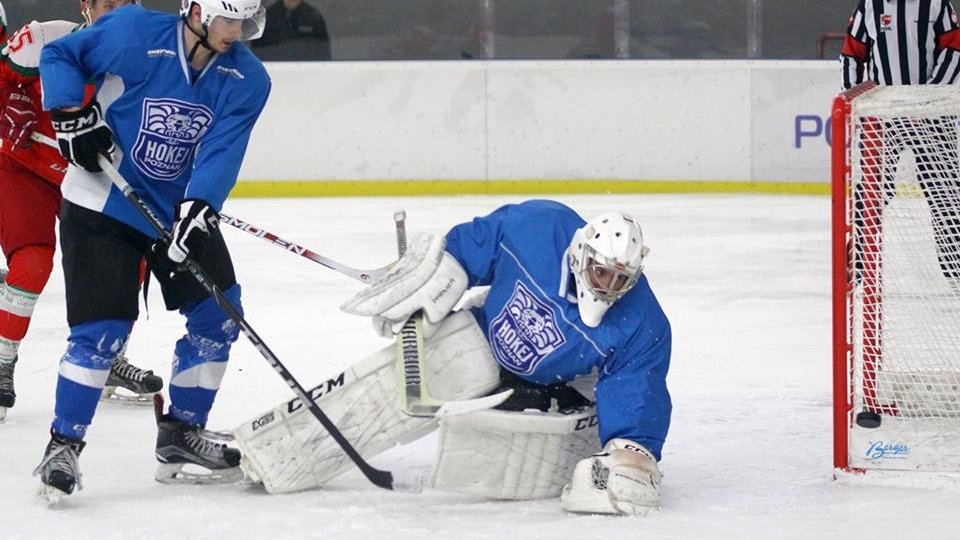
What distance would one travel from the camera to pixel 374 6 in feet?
27.9

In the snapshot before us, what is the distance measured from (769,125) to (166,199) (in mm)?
5494

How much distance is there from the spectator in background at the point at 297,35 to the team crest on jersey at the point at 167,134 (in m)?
5.52

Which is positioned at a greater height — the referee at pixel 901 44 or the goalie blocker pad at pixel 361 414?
the referee at pixel 901 44

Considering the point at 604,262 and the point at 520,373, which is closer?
the point at 604,262

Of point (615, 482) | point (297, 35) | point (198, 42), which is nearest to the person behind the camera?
point (615, 482)

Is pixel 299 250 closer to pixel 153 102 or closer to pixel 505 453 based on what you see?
pixel 153 102

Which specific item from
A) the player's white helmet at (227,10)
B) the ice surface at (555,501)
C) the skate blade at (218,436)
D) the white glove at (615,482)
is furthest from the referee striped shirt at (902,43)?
the skate blade at (218,436)

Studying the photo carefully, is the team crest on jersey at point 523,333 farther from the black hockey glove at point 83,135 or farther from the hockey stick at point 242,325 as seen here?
the black hockey glove at point 83,135

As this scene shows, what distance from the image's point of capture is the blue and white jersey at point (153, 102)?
9.36 feet

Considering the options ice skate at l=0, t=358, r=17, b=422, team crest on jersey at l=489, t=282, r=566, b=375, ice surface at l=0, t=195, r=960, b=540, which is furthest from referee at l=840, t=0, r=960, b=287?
ice skate at l=0, t=358, r=17, b=422

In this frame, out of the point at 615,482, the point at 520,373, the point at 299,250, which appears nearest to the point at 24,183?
the point at 299,250

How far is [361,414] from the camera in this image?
113 inches

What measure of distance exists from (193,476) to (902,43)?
7.61ft

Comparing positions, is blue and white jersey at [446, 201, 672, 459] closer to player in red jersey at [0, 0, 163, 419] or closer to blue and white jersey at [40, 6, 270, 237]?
blue and white jersey at [40, 6, 270, 237]
